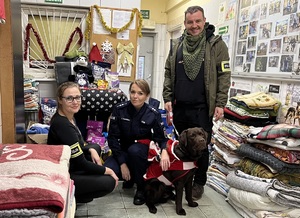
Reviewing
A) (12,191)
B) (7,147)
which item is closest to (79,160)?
(7,147)

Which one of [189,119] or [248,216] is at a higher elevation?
[189,119]

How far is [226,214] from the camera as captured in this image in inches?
83.0

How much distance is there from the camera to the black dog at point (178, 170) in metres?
1.92

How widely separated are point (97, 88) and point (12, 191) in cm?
209

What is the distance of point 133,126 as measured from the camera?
2.23m

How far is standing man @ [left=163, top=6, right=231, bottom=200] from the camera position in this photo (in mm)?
2158

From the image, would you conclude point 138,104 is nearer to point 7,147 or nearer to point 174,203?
point 174,203

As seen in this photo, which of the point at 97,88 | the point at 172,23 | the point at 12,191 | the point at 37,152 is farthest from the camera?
the point at 172,23

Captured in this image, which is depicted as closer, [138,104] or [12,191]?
[12,191]

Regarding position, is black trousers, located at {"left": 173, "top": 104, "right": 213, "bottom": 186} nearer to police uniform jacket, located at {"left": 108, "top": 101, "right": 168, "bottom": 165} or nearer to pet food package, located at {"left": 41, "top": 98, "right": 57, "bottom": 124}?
police uniform jacket, located at {"left": 108, "top": 101, "right": 168, "bottom": 165}

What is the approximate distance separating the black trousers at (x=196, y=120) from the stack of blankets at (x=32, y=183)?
1.31 metres

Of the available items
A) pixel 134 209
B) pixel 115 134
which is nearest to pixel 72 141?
pixel 115 134

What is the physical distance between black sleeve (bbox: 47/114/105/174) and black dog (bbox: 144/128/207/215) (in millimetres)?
458

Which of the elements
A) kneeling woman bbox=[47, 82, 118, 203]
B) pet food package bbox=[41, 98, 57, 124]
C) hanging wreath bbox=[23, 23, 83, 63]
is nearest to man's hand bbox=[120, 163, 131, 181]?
kneeling woman bbox=[47, 82, 118, 203]
